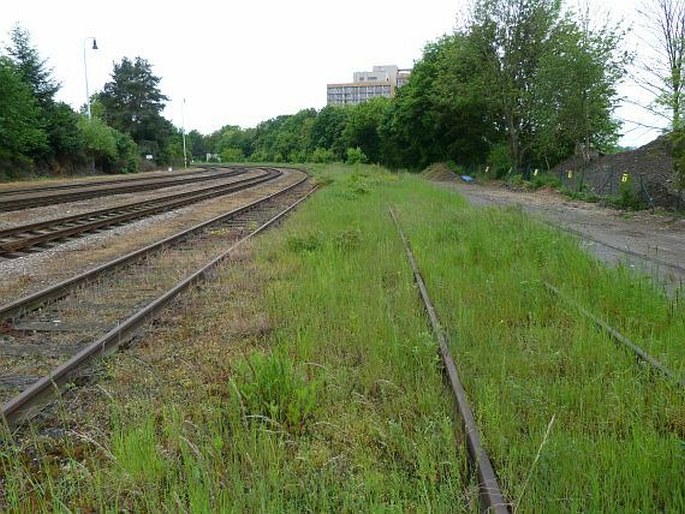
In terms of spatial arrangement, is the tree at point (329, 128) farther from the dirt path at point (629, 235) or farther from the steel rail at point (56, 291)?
the steel rail at point (56, 291)

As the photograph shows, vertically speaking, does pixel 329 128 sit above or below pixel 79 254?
above

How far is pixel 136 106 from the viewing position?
7400 cm

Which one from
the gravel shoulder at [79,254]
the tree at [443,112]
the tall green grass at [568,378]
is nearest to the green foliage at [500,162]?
the tree at [443,112]

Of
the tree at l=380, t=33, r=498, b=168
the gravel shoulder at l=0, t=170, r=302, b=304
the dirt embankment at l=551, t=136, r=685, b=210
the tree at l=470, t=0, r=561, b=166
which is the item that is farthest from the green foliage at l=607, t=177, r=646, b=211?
the tree at l=380, t=33, r=498, b=168

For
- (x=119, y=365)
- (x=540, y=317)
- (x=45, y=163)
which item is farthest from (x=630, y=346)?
(x=45, y=163)

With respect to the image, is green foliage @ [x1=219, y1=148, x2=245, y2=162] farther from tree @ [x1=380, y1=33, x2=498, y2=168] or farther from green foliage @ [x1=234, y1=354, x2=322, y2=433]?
green foliage @ [x1=234, y1=354, x2=322, y2=433]

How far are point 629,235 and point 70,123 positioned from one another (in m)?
43.4

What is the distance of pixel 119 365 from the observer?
506cm

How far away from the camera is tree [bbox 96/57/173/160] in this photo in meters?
72.9

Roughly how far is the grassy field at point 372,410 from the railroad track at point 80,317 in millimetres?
322

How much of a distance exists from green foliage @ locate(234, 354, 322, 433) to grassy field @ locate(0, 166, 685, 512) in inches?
0.6

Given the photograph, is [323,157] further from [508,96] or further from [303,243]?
[303,243]

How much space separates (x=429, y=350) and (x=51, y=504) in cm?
291

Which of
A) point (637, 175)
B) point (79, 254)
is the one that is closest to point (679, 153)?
point (637, 175)
